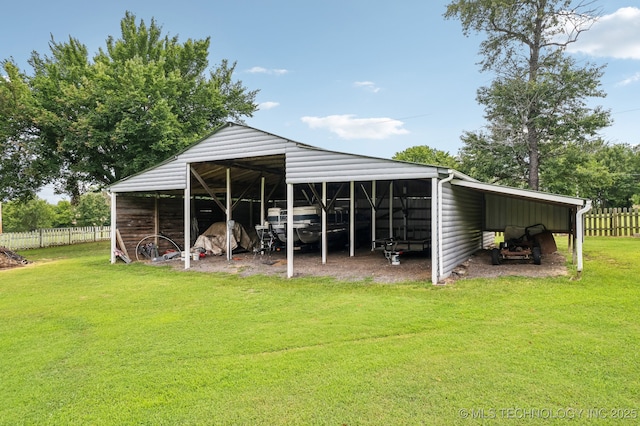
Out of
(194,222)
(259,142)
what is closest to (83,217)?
(194,222)

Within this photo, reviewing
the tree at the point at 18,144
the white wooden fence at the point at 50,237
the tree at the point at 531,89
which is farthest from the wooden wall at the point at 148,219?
the tree at the point at 531,89

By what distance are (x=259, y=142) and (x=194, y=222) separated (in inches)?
245

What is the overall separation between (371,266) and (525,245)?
13.7ft

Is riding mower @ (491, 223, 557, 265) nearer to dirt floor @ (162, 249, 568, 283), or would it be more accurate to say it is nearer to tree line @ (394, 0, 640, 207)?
dirt floor @ (162, 249, 568, 283)

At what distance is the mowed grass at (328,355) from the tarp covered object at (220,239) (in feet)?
20.1

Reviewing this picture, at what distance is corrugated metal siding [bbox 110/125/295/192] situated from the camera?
9.05m

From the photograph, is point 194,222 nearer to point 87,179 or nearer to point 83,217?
point 87,179

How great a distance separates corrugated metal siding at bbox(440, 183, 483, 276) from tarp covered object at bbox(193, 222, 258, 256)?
7649 millimetres

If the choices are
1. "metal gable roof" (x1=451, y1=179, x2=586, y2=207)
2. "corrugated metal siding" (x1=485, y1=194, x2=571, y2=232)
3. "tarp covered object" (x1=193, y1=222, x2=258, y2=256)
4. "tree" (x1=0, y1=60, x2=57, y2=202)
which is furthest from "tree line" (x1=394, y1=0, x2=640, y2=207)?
"tree" (x1=0, y1=60, x2=57, y2=202)

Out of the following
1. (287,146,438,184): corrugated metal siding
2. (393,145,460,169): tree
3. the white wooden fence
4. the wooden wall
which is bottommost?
the white wooden fence

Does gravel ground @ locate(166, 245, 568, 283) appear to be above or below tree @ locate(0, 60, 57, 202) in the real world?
below

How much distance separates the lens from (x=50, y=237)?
18438 millimetres

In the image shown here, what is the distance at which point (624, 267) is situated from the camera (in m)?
8.72

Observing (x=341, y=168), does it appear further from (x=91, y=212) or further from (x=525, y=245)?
(x=91, y=212)
